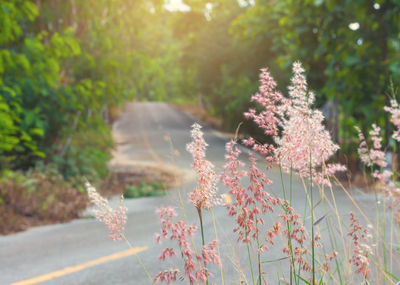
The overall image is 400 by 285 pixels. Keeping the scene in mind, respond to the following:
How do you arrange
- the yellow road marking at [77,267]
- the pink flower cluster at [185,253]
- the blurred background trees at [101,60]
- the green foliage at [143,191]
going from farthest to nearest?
the green foliage at [143,191] < the blurred background trees at [101,60] < the yellow road marking at [77,267] < the pink flower cluster at [185,253]

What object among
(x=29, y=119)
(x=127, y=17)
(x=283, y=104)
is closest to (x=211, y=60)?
(x=127, y=17)

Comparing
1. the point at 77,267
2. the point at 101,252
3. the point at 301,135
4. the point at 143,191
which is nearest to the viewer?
the point at 301,135

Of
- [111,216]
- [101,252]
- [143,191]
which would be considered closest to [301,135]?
[111,216]

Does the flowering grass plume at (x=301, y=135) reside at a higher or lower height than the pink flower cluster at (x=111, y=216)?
higher

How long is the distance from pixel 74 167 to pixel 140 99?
87.4 meters

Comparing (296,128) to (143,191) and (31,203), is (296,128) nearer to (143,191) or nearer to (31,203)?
(31,203)

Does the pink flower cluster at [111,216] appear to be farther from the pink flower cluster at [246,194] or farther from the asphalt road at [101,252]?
the asphalt road at [101,252]

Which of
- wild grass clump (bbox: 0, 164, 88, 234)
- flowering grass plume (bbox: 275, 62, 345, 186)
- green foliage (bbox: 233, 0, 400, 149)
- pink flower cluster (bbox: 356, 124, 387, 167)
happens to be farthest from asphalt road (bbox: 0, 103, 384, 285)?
green foliage (bbox: 233, 0, 400, 149)

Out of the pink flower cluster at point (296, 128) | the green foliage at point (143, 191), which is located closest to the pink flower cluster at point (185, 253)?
the pink flower cluster at point (296, 128)

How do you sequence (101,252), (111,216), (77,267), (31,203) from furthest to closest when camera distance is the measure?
(31,203) → (101,252) → (77,267) → (111,216)

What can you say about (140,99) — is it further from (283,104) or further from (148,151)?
(283,104)

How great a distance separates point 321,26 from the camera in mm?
9484

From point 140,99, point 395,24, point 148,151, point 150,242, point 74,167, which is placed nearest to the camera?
point 150,242

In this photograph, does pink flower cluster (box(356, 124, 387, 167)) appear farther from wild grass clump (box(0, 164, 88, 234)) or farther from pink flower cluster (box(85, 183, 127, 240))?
wild grass clump (box(0, 164, 88, 234))
